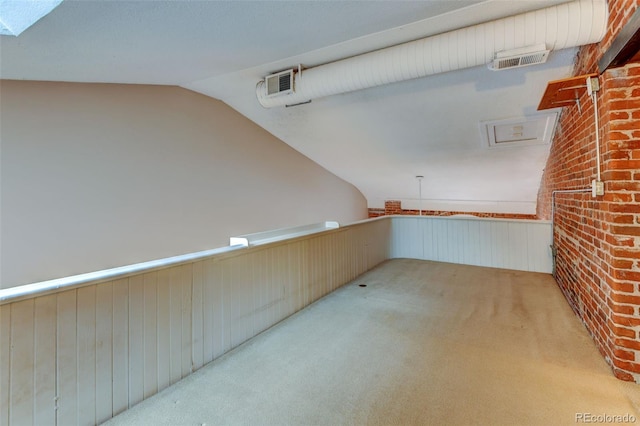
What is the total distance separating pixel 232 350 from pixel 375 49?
112 inches

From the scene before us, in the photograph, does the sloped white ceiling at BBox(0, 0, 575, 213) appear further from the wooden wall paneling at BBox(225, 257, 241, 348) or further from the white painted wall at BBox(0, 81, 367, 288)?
the wooden wall paneling at BBox(225, 257, 241, 348)

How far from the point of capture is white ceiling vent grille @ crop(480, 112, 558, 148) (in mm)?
3535

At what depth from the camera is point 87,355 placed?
1508 mm

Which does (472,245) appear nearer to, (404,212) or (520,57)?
(404,212)

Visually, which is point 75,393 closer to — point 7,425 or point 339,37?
point 7,425

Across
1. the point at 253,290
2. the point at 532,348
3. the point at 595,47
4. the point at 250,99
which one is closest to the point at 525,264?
the point at 532,348

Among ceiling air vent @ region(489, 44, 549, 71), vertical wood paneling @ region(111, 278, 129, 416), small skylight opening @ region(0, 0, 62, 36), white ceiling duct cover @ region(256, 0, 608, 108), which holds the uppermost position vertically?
white ceiling duct cover @ region(256, 0, 608, 108)

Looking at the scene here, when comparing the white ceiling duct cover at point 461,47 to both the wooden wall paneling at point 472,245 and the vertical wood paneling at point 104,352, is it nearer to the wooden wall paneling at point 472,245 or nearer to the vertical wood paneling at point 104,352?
the vertical wood paneling at point 104,352

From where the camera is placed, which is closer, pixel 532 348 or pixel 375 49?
pixel 532 348

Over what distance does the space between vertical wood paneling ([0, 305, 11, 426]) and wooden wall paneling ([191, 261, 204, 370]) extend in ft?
2.90

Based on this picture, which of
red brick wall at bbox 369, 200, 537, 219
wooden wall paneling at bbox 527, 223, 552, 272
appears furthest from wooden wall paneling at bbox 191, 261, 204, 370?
red brick wall at bbox 369, 200, 537, 219

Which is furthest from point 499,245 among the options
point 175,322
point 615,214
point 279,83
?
point 175,322

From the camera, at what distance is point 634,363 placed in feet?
5.83

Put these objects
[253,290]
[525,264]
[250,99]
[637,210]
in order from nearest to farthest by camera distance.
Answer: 1. [637,210]
2. [253,290]
3. [250,99]
4. [525,264]
